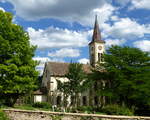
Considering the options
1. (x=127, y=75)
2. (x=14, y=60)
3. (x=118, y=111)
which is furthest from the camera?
(x=127, y=75)

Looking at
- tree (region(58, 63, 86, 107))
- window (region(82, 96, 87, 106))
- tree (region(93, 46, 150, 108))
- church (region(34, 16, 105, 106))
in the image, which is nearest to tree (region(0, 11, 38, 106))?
tree (region(58, 63, 86, 107))

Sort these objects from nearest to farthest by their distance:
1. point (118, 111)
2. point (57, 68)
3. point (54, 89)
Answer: point (118, 111), point (54, 89), point (57, 68)

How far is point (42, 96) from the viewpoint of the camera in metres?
51.0

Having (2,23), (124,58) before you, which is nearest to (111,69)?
(124,58)

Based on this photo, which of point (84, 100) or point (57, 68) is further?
point (84, 100)

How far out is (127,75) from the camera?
39.5m

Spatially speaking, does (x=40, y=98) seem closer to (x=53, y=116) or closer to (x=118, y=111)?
(x=118, y=111)

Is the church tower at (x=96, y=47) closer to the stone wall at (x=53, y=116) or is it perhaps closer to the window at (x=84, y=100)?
the window at (x=84, y=100)

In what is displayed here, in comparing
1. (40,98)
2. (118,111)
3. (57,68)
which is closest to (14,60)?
(118,111)

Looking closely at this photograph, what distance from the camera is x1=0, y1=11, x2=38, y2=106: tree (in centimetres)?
3114

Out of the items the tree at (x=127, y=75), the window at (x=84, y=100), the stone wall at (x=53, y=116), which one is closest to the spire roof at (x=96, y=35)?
the window at (x=84, y=100)

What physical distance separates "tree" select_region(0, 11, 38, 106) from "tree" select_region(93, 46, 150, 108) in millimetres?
12712

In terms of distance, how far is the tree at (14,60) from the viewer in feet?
102

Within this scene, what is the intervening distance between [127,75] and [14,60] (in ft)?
55.4
